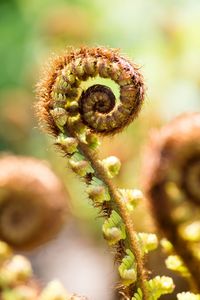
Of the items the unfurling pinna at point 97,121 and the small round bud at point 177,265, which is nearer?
the unfurling pinna at point 97,121

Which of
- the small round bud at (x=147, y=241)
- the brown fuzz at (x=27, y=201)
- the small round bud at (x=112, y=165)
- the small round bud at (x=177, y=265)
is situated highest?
the brown fuzz at (x=27, y=201)

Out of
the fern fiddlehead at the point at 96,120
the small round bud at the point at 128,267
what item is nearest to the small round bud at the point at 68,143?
the fern fiddlehead at the point at 96,120

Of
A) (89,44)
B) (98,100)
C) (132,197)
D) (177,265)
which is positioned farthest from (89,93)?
(89,44)

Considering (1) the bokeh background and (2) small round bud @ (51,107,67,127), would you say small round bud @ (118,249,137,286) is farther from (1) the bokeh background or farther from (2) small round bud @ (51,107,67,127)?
(1) the bokeh background

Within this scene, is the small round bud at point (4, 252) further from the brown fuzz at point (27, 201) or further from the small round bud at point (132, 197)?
the small round bud at point (132, 197)

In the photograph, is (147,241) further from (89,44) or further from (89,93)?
(89,44)

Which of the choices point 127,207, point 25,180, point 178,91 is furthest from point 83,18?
point 127,207

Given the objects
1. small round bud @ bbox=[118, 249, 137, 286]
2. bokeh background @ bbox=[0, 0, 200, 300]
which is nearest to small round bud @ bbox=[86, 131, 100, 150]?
small round bud @ bbox=[118, 249, 137, 286]
